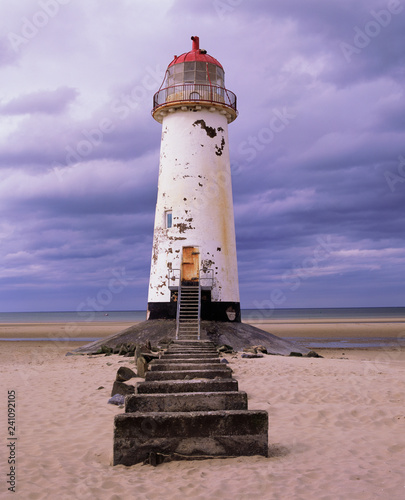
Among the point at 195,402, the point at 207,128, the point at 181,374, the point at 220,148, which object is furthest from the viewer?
the point at 220,148

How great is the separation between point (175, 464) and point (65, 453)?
1.51 metres

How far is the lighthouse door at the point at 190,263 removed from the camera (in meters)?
19.8

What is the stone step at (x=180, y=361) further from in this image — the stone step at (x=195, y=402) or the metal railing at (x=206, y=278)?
the metal railing at (x=206, y=278)

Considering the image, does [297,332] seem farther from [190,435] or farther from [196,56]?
[190,435]

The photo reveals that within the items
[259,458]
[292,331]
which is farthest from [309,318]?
[259,458]

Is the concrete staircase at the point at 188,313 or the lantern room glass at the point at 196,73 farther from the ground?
the lantern room glass at the point at 196,73

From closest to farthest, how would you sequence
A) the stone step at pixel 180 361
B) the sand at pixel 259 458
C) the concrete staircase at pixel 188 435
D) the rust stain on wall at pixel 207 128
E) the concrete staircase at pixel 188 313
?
the sand at pixel 259 458 → the concrete staircase at pixel 188 435 → the stone step at pixel 180 361 → the concrete staircase at pixel 188 313 → the rust stain on wall at pixel 207 128

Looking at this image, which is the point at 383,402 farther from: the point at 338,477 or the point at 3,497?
the point at 3,497

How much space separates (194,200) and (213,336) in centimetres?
551

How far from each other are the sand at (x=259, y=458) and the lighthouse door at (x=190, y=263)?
314 inches

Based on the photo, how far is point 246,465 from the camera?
18.8 ft

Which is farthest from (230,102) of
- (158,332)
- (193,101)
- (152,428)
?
A: (152,428)

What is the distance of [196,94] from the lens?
2084 centimetres

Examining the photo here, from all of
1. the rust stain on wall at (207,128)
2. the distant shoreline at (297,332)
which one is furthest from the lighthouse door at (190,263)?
the distant shoreline at (297,332)
